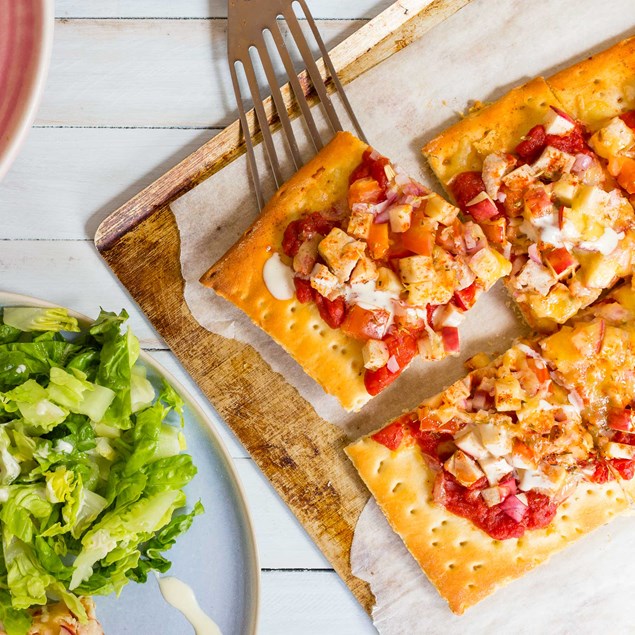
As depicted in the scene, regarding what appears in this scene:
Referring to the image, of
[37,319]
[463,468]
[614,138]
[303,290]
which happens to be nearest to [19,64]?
[37,319]

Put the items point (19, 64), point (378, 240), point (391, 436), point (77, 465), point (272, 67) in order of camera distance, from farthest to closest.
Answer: point (272, 67)
point (391, 436)
point (378, 240)
point (77, 465)
point (19, 64)

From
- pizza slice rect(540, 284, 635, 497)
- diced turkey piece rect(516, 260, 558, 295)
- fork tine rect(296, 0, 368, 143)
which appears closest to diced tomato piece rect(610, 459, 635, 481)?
pizza slice rect(540, 284, 635, 497)

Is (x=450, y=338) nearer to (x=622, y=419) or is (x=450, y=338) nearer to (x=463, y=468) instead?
(x=463, y=468)

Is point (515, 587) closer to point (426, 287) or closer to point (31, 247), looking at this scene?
point (426, 287)

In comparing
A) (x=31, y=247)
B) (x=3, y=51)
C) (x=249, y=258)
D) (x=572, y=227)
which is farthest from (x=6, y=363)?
(x=572, y=227)

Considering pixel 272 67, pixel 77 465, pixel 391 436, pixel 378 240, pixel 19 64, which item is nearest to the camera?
pixel 19 64

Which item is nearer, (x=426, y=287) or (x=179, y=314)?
(x=426, y=287)
